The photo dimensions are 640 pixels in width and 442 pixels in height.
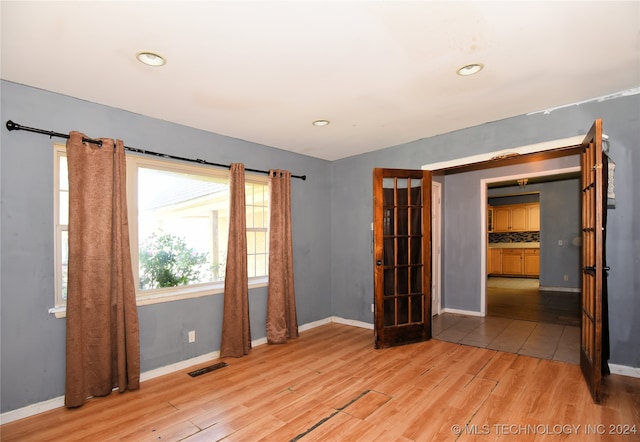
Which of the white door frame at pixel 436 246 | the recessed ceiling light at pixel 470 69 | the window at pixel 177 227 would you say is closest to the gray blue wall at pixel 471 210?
the white door frame at pixel 436 246

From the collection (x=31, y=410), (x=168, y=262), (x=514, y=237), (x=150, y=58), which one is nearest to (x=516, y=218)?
(x=514, y=237)

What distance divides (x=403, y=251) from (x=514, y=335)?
188 cm

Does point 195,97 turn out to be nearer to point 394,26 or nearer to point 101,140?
point 101,140

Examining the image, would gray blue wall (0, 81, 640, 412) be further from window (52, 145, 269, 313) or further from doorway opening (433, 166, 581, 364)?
doorway opening (433, 166, 581, 364)

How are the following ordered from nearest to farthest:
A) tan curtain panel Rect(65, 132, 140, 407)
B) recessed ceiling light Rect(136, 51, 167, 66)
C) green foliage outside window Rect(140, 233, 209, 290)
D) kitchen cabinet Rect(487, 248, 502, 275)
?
recessed ceiling light Rect(136, 51, 167, 66)
tan curtain panel Rect(65, 132, 140, 407)
green foliage outside window Rect(140, 233, 209, 290)
kitchen cabinet Rect(487, 248, 502, 275)

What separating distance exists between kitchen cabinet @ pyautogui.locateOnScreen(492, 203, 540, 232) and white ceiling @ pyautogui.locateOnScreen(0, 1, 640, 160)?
7.69 meters

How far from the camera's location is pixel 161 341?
3.28 meters

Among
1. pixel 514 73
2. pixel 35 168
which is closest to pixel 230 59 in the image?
pixel 35 168

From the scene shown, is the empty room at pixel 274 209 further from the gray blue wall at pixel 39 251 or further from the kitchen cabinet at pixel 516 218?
the kitchen cabinet at pixel 516 218

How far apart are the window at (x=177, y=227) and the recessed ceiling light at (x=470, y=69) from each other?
8.74 ft

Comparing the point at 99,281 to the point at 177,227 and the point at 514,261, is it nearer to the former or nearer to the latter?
the point at 177,227

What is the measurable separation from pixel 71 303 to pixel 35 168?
3.66ft

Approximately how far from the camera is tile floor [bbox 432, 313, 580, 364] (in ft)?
12.1

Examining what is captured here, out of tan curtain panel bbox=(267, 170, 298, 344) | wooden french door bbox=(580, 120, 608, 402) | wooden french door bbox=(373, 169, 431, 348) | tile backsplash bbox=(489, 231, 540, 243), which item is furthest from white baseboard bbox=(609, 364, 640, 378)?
tile backsplash bbox=(489, 231, 540, 243)
